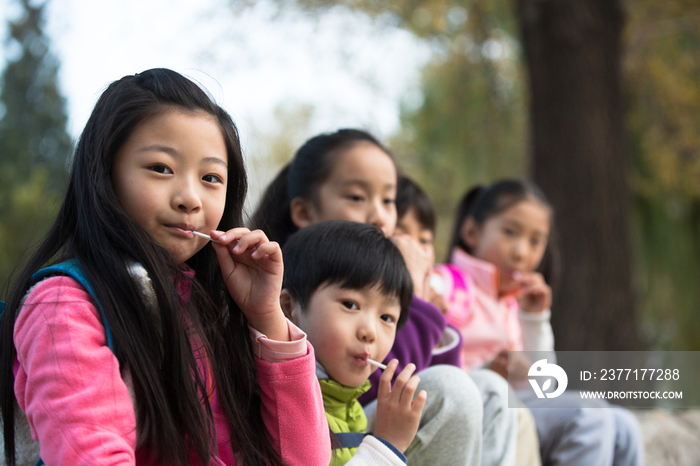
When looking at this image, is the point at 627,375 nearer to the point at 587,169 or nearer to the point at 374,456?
the point at 587,169

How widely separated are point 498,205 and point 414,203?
544mm

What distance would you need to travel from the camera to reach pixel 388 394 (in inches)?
48.1

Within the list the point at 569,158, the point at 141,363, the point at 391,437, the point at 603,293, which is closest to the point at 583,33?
the point at 569,158

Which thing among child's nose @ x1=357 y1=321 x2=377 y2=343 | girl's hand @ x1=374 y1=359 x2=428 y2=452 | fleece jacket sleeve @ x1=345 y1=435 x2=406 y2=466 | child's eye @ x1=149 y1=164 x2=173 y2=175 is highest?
child's eye @ x1=149 y1=164 x2=173 y2=175

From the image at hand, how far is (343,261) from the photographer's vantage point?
130 cm

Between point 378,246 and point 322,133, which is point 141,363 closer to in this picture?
point 378,246

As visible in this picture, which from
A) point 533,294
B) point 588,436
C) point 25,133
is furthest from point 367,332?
point 25,133

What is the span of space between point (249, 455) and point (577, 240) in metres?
3.32

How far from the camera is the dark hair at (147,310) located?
2.93ft

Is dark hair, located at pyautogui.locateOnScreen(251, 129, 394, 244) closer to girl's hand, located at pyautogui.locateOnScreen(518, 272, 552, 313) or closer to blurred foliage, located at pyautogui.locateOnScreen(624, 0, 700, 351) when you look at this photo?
girl's hand, located at pyautogui.locateOnScreen(518, 272, 552, 313)

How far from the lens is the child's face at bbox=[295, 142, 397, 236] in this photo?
5.63ft

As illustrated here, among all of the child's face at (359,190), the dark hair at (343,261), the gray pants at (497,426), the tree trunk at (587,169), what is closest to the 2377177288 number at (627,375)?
the tree trunk at (587,169)

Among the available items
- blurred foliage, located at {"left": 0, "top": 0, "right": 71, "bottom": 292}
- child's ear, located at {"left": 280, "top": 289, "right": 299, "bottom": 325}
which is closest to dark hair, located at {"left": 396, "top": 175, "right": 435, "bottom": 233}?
child's ear, located at {"left": 280, "top": 289, "right": 299, "bottom": 325}

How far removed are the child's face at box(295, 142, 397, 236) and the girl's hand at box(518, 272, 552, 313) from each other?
3.07 feet
